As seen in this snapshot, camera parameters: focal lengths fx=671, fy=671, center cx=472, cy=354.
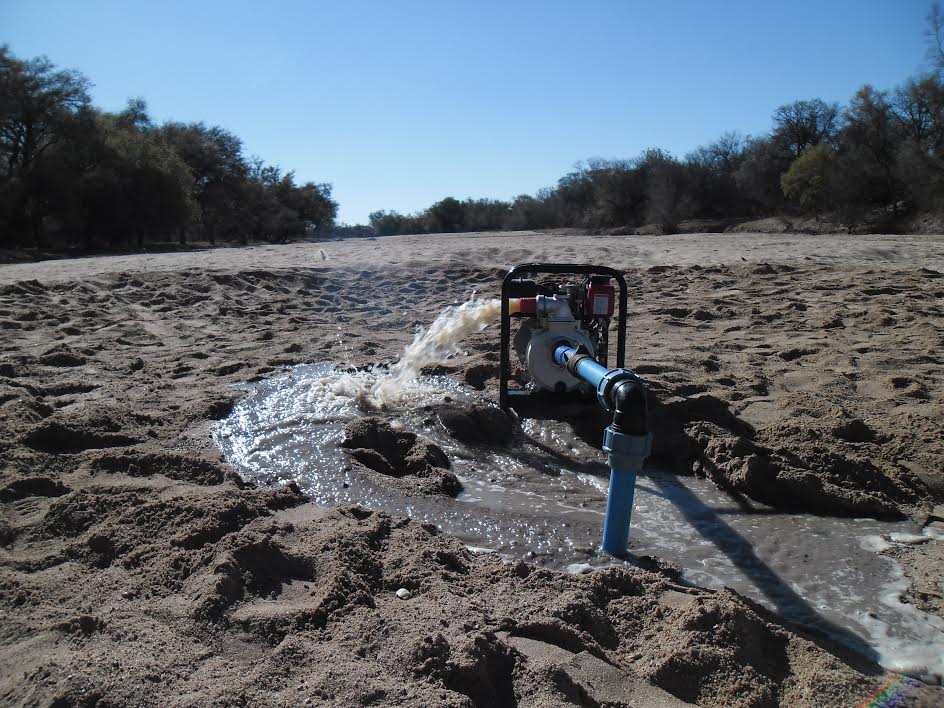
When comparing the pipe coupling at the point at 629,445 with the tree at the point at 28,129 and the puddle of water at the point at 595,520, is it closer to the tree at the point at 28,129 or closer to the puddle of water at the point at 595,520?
the puddle of water at the point at 595,520

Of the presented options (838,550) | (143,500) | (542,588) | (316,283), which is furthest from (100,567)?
(316,283)

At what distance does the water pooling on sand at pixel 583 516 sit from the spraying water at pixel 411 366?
0.10 ft

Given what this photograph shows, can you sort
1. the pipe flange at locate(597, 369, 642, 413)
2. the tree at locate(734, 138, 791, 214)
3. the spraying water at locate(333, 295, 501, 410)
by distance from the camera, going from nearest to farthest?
the pipe flange at locate(597, 369, 642, 413) < the spraying water at locate(333, 295, 501, 410) < the tree at locate(734, 138, 791, 214)

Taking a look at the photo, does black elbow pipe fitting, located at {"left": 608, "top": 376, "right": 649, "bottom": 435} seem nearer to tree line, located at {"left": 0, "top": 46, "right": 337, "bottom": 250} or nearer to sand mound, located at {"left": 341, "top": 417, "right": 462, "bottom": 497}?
sand mound, located at {"left": 341, "top": 417, "right": 462, "bottom": 497}

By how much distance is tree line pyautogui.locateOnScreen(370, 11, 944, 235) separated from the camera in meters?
19.0

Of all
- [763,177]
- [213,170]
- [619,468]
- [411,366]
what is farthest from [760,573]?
[213,170]

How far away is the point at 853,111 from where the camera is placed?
21.5 metres

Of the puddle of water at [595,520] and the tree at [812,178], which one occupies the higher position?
the tree at [812,178]

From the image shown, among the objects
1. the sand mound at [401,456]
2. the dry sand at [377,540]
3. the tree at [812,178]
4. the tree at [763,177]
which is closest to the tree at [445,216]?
the tree at [763,177]

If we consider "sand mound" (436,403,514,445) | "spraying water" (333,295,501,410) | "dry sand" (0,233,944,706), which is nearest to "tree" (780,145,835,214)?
"dry sand" (0,233,944,706)

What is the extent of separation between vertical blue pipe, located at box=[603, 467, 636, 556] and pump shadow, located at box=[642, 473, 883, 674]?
1.59 feet

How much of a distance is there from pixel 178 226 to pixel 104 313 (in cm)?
1720

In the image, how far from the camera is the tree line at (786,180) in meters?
19.0

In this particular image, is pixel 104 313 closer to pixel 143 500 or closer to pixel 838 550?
pixel 143 500
